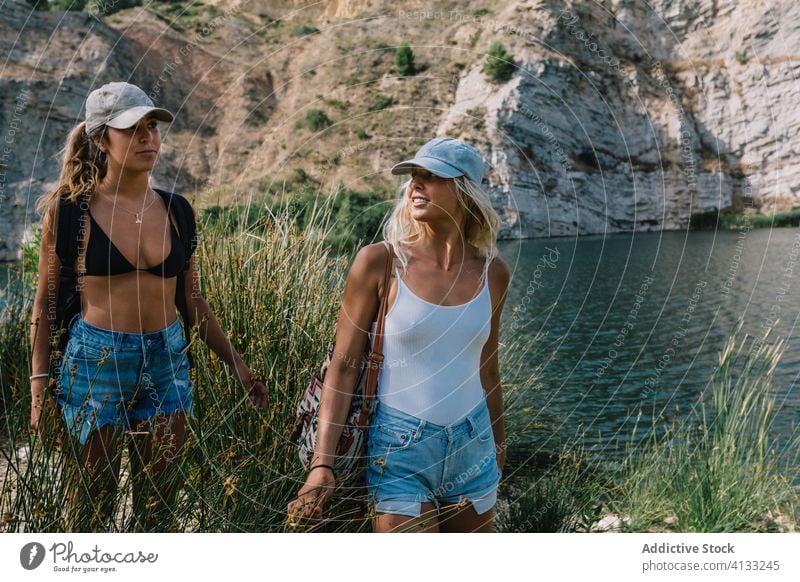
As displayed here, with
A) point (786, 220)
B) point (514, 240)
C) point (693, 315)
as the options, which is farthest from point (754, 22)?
point (693, 315)

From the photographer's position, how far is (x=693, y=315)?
41.7 ft

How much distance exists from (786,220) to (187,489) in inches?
1237

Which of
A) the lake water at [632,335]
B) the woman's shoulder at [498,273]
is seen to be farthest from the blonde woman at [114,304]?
the lake water at [632,335]

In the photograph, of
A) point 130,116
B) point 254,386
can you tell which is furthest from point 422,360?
point 130,116

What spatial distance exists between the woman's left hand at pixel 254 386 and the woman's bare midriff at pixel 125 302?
1.06 feet

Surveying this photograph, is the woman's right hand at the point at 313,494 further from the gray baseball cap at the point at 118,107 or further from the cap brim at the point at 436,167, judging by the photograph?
the gray baseball cap at the point at 118,107

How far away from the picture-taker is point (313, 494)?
5.73 ft

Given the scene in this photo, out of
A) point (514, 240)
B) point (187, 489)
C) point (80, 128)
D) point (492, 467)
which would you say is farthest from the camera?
point (514, 240)

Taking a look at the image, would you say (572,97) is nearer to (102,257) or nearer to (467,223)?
(467,223)

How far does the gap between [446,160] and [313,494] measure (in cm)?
84

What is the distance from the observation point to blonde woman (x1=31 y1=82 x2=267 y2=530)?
75.8 inches

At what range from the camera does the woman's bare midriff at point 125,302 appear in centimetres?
196

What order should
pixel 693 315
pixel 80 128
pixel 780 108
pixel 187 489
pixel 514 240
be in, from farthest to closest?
pixel 780 108
pixel 514 240
pixel 693 315
pixel 187 489
pixel 80 128
